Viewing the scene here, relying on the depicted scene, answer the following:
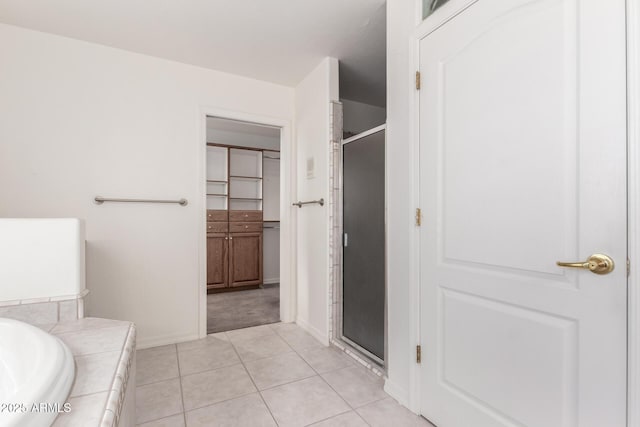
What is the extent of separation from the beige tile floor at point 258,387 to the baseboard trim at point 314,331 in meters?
0.07

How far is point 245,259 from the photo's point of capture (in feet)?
14.7

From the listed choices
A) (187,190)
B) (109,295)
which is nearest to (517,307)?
(187,190)

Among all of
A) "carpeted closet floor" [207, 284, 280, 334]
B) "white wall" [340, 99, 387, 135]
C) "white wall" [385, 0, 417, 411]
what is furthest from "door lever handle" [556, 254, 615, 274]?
"white wall" [340, 99, 387, 135]

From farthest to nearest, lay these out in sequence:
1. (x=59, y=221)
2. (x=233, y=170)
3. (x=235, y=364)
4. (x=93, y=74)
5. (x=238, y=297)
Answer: (x=233, y=170)
(x=238, y=297)
(x=93, y=74)
(x=235, y=364)
(x=59, y=221)

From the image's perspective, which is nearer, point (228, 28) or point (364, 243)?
point (228, 28)

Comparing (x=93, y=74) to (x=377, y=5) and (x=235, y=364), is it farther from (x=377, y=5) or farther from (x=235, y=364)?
(x=235, y=364)

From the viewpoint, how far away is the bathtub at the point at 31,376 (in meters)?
0.65

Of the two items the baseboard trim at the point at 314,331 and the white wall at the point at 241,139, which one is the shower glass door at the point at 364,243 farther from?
the white wall at the point at 241,139

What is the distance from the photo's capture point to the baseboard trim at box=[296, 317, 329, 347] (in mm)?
2536

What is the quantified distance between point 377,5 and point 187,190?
77.6 inches

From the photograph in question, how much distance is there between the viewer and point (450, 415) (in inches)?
57.0

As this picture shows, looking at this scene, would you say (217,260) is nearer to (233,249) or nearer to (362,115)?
(233,249)

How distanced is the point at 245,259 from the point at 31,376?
370 centimetres

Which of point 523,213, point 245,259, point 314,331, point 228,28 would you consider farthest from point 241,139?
point 523,213
